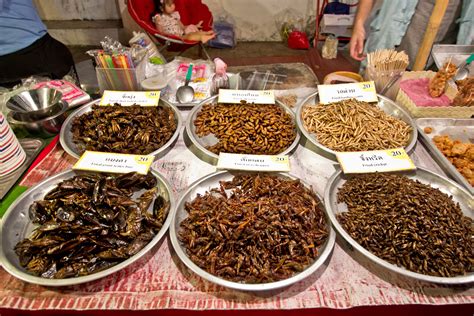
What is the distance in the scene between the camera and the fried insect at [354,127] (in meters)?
2.17

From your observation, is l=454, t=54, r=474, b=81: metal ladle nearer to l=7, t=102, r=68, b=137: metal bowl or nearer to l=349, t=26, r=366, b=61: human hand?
l=349, t=26, r=366, b=61: human hand

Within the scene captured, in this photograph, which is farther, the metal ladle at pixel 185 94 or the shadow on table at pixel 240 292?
the metal ladle at pixel 185 94

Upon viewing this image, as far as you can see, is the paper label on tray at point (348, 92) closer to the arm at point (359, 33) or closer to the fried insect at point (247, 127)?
the fried insect at point (247, 127)

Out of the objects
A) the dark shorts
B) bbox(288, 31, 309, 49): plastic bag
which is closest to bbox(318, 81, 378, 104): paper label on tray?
the dark shorts

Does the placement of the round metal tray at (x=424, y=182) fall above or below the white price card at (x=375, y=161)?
below

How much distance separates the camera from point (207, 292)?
1468 mm

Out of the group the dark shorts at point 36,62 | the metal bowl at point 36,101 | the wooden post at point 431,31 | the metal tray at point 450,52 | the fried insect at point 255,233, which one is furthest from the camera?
the dark shorts at point 36,62

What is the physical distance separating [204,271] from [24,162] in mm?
1544

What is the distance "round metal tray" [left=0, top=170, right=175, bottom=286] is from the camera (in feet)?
4.50

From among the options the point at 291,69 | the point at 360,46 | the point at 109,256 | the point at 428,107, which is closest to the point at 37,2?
the point at 291,69

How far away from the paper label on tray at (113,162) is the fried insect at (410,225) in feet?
4.08

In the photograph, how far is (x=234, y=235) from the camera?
5.05 feet

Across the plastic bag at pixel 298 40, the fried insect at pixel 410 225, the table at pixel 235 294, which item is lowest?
the plastic bag at pixel 298 40

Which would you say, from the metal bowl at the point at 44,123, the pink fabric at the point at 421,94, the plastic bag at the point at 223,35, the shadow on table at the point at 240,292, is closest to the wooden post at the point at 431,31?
the pink fabric at the point at 421,94
